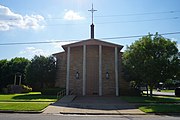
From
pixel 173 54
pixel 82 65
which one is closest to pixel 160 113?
pixel 173 54

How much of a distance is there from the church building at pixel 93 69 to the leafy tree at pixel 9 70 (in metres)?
16.3

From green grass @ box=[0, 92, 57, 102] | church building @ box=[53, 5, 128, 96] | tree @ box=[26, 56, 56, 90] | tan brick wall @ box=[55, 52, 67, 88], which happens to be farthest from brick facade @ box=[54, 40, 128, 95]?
green grass @ box=[0, 92, 57, 102]

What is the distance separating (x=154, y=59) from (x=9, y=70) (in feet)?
99.8

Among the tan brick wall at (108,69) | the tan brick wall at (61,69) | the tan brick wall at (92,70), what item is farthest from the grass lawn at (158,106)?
the tan brick wall at (61,69)

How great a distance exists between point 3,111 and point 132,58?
45.5 feet

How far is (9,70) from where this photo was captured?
4166 centimetres

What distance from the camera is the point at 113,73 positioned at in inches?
1094

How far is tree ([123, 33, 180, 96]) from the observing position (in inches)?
→ 813

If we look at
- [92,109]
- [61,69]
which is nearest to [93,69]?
[61,69]

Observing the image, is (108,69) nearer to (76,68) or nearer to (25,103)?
(76,68)

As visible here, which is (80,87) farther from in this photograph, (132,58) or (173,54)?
(173,54)

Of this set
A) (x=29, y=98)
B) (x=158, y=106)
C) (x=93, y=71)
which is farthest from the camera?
(x=93, y=71)

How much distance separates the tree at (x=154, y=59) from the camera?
20.7m

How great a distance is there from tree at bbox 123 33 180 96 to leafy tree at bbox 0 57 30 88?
84.2ft
